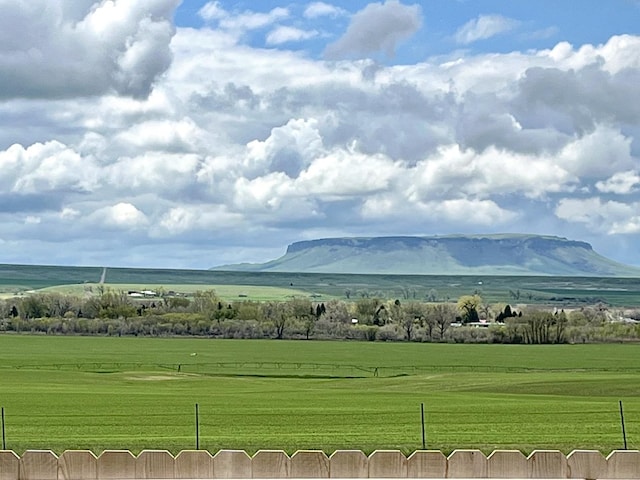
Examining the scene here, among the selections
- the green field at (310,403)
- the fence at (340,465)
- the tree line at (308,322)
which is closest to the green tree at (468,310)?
the tree line at (308,322)

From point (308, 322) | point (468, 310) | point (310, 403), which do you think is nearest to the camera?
point (310, 403)

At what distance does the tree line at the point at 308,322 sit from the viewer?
386 ft

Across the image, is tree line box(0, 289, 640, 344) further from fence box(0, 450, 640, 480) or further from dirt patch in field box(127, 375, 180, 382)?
fence box(0, 450, 640, 480)

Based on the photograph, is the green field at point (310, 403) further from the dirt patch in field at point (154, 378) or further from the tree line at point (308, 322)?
the tree line at point (308, 322)

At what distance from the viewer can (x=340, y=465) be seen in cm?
1016

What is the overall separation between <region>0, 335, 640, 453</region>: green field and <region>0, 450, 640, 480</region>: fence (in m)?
9.12

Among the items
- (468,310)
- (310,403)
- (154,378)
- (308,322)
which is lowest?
(310,403)

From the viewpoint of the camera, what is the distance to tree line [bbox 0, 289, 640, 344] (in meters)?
118

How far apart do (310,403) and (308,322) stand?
89506 millimetres

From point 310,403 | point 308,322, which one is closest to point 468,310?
point 308,322

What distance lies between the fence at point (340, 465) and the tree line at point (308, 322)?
106 m

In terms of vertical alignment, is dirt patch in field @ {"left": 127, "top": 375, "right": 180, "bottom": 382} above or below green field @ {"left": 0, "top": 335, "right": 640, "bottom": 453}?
above

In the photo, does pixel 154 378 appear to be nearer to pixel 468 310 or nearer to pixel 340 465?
pixel 340 465

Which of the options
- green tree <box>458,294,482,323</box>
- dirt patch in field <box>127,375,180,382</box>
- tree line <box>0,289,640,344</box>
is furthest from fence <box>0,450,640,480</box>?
green tree <box>458,294,482,323</box>
